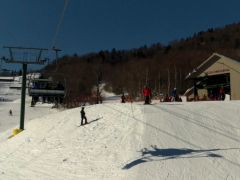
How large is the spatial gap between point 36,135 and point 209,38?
427 ft

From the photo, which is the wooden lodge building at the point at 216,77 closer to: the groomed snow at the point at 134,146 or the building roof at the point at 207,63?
the building roof at the point at 207,63

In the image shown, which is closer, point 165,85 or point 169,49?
point 165,85

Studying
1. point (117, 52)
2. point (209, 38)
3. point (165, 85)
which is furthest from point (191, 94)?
point (117, 52)

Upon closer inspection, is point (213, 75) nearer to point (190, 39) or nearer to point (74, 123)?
point (74, 123)

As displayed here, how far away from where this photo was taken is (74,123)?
2767cm

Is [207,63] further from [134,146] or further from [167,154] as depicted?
[167,154]

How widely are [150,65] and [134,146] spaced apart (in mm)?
104941

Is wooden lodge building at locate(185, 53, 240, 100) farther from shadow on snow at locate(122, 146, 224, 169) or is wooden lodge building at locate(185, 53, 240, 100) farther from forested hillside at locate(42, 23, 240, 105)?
forested hillside at locate(42, 23, 240, 105)

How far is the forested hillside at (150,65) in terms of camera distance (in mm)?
103300

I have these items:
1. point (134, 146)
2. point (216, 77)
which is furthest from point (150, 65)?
point (134, 146)

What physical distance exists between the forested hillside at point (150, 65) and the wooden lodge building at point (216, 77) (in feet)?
116

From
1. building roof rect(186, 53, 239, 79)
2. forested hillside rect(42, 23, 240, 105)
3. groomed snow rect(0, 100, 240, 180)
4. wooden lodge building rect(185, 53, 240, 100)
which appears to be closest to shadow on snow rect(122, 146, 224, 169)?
groomed snow rect(0, 100, 240, 180)

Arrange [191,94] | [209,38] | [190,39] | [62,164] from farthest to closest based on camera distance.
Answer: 1. [190,39]
2. [209,38]
3. [191,94]
4. [62,164]

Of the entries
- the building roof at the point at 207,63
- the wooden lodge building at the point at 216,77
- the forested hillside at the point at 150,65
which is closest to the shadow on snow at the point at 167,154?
the wooden lodge building at the point at 216,77
